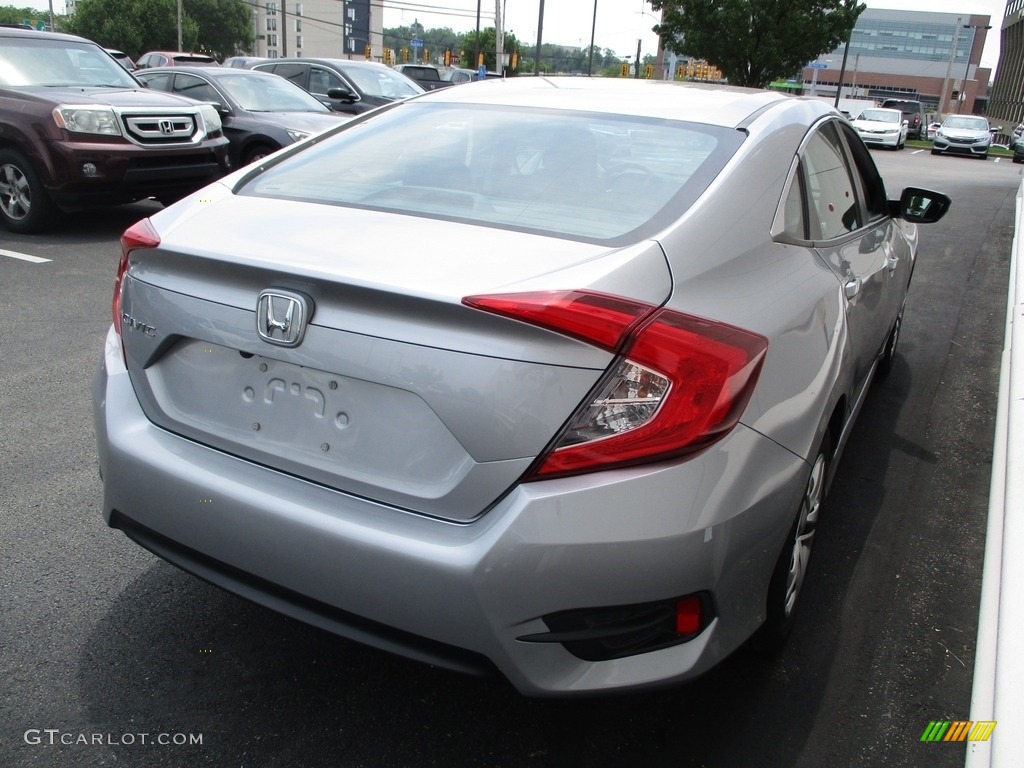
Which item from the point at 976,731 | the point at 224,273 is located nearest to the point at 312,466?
the point at 224,273

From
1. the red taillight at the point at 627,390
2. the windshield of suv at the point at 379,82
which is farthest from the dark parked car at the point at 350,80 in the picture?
the red taillight at the point at 627,390

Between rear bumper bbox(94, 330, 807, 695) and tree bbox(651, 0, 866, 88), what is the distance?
33258mm

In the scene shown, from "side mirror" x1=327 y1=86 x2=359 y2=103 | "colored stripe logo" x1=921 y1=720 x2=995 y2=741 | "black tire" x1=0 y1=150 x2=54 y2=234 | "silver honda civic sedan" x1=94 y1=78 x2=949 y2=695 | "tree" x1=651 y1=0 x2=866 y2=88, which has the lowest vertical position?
Result: "colored stripe logo" x1=921 y1=720 x2=995 y2=741

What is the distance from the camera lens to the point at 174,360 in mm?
2260

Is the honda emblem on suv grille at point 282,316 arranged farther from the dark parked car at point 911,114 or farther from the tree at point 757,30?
the dark parked car at point 911,114

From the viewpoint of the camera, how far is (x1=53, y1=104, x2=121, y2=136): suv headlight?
782 centimetres

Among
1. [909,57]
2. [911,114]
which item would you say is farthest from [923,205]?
[909,57]

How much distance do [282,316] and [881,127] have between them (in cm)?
3242

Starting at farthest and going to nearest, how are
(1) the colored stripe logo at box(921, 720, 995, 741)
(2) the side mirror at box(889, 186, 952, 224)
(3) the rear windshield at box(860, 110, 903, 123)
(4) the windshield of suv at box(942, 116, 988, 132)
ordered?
(4) the windshield of suv at box(942, 116, 988, 132) → (3) the rear windshield at box(860, 110, 903, 123) → (2) the side mirror at box(889, 186, 952, 224) → (1) the colored stripe logo at box(921, 720, 995, 741)

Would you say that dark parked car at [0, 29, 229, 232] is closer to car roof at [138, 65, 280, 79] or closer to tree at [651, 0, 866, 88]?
car roof at [138, 65, 280, 79]

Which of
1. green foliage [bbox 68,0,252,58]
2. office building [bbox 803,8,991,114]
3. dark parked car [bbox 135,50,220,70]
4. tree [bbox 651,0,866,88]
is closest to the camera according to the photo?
dark parked car [bbox 135,50,220,70]

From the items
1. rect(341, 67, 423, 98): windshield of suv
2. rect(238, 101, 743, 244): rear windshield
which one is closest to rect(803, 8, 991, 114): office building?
rect(341, 67, 423, 98): windshield of suv

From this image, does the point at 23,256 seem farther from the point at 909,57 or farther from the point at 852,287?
the point at 909,57

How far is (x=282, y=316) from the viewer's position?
2.00 m
